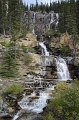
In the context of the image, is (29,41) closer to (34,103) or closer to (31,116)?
(34,103)

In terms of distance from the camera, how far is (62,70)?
52531 millimetres

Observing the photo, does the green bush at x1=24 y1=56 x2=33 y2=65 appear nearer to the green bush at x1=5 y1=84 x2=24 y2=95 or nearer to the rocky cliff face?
the green bush at x1=5 y1=84 x2=24 y2=95

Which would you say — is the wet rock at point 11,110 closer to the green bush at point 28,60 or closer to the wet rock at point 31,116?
the wet rock at point 31,116

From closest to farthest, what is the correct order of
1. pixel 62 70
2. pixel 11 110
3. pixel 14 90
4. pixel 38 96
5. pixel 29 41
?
pixel 11 110
pixel 14 90
pixel 38 96
pixel 62 70
pixel 29 41

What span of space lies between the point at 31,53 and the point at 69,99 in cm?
3051

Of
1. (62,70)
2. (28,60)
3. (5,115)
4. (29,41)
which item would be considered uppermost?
(29,41)

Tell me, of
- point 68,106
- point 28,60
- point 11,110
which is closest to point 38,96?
point 11,110

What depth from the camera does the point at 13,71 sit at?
47031 mm

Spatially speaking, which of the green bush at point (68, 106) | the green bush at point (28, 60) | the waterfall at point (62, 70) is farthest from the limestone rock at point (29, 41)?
the green bush at point (68, 106)

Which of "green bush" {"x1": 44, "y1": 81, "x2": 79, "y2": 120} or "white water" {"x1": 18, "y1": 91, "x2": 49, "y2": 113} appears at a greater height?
"green bush" {"x1": 44, "y1": 81, "x2": 79, "y2": 120}

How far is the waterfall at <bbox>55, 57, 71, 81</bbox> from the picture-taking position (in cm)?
5088

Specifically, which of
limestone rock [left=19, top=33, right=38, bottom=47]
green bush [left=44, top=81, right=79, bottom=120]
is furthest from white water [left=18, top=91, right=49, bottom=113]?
limestone rock [left=19, top=33, right=38, bottom=47]

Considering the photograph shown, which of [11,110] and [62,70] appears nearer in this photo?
[11,110]

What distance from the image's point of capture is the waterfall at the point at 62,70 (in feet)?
167
